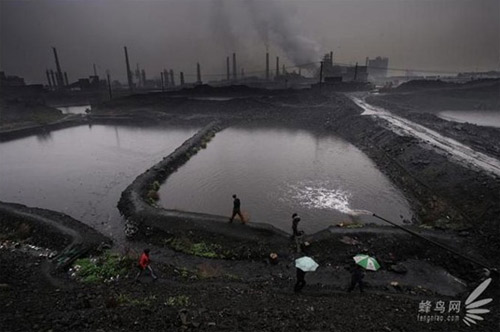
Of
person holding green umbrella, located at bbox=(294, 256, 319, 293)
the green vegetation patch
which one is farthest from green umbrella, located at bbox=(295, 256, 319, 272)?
the green vegetation patch

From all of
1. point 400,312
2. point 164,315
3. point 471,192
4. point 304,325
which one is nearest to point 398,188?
point 471,192

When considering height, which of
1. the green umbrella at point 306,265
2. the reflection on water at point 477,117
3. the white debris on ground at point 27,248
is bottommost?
the white debris on ground at point 27,248

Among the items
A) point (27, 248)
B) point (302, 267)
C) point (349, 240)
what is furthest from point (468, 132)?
point (27, 248)

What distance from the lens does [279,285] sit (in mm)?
9961

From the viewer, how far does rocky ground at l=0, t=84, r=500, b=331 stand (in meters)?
7.44

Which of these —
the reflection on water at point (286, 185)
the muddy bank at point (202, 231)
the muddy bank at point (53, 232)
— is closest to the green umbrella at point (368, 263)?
the muddy bank at point (202, 231)

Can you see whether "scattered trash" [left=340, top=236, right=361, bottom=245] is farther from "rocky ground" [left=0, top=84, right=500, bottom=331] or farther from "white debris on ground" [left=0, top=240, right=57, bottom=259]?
"white debris on ground" [left=0, top=240, right=57, bottom=259]

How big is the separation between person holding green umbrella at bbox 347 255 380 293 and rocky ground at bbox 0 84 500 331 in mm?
343

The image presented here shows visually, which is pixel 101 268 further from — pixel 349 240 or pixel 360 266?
pixel 349 240

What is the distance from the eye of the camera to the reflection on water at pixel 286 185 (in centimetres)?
1581

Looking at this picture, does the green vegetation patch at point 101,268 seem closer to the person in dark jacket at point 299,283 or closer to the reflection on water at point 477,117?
the person in dark jacket at point 299,283

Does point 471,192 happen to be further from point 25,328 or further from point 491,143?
point 25,328

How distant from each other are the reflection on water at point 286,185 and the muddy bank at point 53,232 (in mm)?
4864

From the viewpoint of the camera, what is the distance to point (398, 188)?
19.0 m
